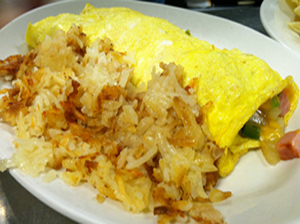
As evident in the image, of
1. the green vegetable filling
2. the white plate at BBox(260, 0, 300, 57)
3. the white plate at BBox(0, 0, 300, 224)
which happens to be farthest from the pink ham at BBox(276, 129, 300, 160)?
the white plate at BBox(260, 0, 300, 57)

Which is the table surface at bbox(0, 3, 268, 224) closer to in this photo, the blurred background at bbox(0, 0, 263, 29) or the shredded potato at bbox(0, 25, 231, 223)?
the shredded potato at bbox(0, 25, 231, 223)

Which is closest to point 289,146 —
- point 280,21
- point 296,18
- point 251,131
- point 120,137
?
point 251,131

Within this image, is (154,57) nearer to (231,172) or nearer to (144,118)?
(144,118)

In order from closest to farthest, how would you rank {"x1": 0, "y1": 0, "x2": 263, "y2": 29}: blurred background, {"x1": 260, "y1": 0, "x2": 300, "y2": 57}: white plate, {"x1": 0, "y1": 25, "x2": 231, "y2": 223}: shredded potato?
1. {"x1": 0, "y1": 25, "x2": 231, "y2": 223}: shredded potato
2. {"x1": 260, "y1": 0, "x2": 300, "y2": 57}: white plate
3. {"x1": 0, "y1": 0, "x2": 263, "y2": 29}: blurred background

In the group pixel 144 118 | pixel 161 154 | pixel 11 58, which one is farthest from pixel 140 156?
pixel 11 58

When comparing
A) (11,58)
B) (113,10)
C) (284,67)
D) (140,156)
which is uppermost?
(113,10)
